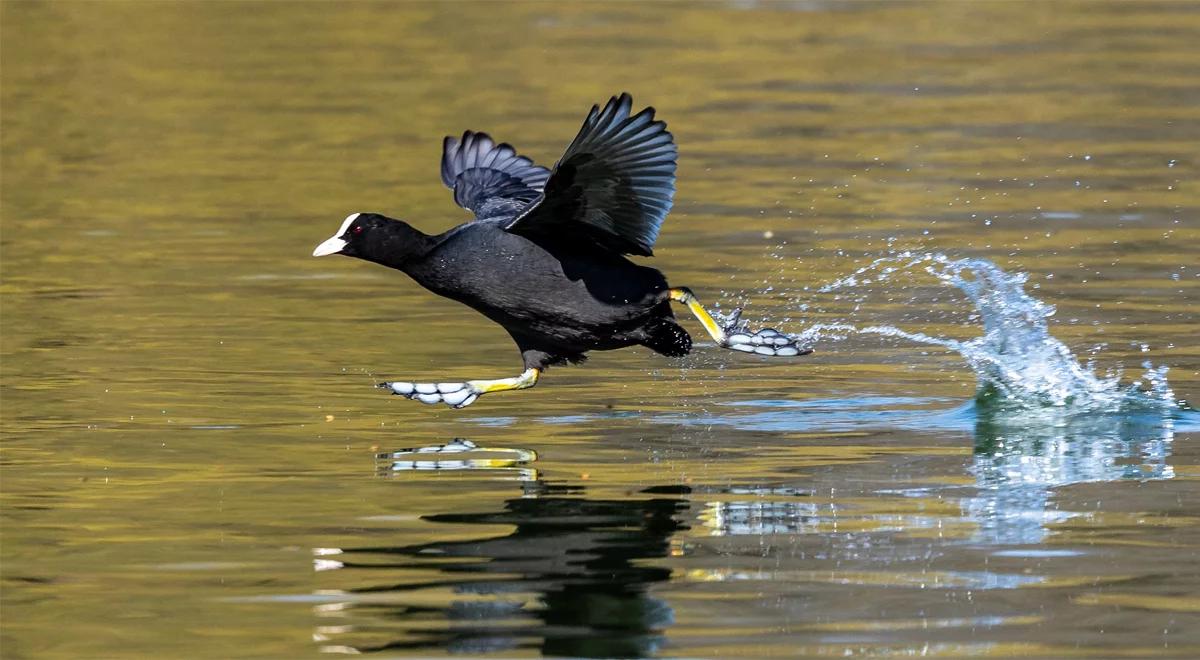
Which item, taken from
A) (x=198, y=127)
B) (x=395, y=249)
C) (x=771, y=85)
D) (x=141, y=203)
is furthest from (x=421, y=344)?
(x=771, y=85)

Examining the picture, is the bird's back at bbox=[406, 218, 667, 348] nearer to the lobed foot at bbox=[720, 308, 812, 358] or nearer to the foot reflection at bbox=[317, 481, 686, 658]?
the lobed foot at bbox=[720, 308, 812, 358]

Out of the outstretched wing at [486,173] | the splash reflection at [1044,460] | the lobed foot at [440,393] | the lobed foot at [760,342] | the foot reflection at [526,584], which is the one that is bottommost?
the foot reflection at [526,584]

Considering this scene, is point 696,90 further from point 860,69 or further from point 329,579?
point 329,579

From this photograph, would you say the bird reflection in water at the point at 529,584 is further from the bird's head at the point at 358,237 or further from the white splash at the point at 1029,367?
the white splash at the point at 1029,367

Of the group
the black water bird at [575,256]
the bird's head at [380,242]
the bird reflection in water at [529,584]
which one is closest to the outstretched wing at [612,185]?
the black water bird at [575,256]

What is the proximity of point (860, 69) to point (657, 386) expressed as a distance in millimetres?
12628

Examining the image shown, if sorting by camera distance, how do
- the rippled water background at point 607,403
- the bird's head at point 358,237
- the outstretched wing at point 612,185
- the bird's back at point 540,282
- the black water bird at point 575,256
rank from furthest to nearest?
the bird's head at point 358,237 → the bird's back at point 540,282 → the black water bird at point 575,256 → the outstretched wing at point 612,185 → the rippled water background at point 607,403

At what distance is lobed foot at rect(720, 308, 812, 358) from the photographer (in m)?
8.49

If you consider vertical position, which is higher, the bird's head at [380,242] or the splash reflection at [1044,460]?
the bird's head at [380,242]

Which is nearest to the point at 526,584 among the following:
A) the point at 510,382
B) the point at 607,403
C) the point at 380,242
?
the point at 380,242

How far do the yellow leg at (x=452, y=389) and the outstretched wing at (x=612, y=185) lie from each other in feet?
2.57

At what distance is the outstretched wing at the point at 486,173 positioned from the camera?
9.35 m

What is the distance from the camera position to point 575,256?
26.6ft

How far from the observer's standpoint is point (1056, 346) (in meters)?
8.99
